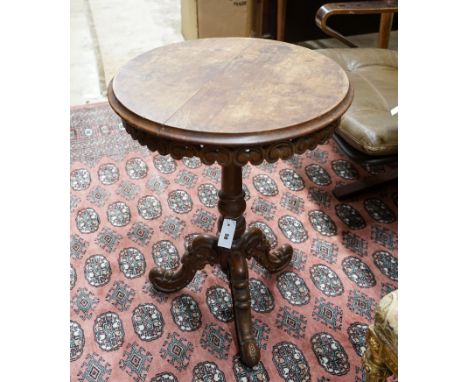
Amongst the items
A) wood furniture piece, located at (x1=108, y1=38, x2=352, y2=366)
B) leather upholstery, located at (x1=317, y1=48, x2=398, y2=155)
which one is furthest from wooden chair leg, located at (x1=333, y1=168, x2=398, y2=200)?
wood furniture piece, located at (x1=108, y1=38, x2=352, y2=366)

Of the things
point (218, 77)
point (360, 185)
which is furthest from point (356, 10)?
point (218, 77)

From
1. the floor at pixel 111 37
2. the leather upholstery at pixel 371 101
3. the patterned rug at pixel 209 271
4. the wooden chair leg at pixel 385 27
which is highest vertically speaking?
the wooden chair leg at pixel 385 27

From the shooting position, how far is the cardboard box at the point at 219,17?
3.08 meters

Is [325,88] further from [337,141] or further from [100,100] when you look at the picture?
[100,100]

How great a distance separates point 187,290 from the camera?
1.67 metres

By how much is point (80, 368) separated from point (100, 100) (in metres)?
1.94

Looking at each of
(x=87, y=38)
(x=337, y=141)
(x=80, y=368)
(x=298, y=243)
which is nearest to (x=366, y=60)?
(x=337, y=141)

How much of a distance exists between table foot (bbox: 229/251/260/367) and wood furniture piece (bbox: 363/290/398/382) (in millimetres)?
393

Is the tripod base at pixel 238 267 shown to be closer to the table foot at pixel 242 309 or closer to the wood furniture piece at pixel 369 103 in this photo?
the table foot at pixel 242 309

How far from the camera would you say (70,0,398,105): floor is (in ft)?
10.1

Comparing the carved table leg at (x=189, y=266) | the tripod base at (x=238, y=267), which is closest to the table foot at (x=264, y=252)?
the tripod base at (x=238, y=267)

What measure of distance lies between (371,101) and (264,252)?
0.75 m

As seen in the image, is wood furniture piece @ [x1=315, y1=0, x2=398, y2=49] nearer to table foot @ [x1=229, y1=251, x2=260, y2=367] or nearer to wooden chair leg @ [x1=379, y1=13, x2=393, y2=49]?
wooden chair leg @ [x1=379, y1=13, x2=393, y2=49]

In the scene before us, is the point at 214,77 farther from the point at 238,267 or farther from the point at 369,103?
the point at 369,103
